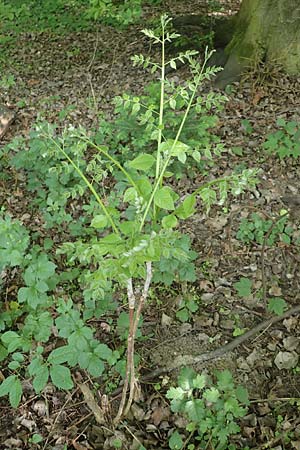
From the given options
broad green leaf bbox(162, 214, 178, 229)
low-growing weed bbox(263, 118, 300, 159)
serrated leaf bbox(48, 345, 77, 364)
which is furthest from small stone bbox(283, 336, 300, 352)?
low-growing weed bbox(263, 118, 300, 159)

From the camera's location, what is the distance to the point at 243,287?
9.50 ft

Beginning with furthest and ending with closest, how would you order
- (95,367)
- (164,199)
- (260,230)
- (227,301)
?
(260,230) → (227,301) → (95,367) → (164,199)

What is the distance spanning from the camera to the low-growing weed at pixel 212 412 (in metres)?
2.21

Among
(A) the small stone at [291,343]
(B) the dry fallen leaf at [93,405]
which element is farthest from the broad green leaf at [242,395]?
(B) the dry fallen leaf at [93,405]

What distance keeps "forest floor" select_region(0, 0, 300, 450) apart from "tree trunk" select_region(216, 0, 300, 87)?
6.2 inches

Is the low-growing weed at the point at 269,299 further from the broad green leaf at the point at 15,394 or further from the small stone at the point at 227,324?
the broad green leaf at the point at 15,394

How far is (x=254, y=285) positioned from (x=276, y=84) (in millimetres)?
2477

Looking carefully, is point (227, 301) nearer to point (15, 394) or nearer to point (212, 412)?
point (212, 412)

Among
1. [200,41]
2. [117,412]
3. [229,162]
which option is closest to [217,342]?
[117,412]

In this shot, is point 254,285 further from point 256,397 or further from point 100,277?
point 100,277

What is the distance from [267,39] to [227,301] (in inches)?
119

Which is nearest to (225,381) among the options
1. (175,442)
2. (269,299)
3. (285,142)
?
(175,442)

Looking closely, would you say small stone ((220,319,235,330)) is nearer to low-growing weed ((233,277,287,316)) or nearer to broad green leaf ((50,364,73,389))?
low-growing weed ((233,277,287,316))

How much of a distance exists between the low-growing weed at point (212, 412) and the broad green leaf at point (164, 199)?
0.97 m
